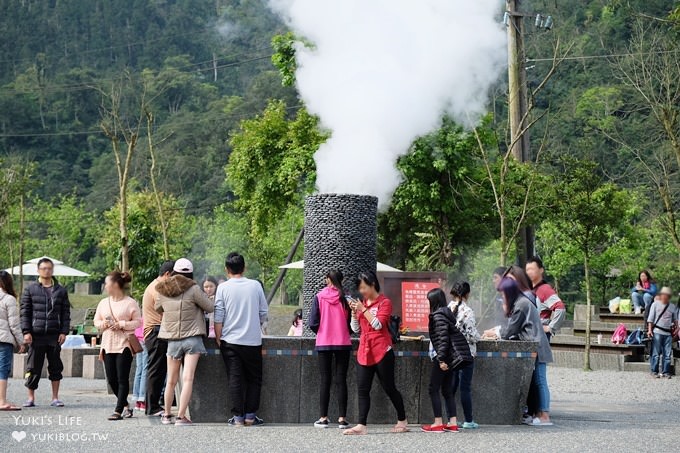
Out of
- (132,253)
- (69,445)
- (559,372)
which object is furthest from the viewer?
(132,253)

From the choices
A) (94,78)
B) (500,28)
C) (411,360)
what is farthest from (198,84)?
(411,360)

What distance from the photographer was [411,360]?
11812 mm

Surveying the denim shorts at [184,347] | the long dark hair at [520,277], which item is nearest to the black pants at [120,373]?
the denim shorts at [184,347]

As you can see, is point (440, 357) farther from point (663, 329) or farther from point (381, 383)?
point (663, 329)

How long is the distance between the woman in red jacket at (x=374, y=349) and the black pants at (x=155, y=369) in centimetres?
226

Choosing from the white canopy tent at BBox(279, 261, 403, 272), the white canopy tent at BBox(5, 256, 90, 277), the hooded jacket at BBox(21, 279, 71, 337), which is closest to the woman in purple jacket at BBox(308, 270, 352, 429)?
the hooded jacket at BBox(21, 279, 71, 337)

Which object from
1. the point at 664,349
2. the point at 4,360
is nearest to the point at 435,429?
the point at 4,360

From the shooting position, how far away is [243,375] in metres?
11.2

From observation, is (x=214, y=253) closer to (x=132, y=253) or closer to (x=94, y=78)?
(x=132, y=253)

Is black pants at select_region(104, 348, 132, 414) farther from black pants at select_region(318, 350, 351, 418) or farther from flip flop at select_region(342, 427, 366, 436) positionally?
flip flop at select_region(342, 427, 366, 436)

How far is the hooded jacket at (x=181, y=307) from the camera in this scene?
36.4 ft

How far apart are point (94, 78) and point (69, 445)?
106 m

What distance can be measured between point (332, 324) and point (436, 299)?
1.08 m

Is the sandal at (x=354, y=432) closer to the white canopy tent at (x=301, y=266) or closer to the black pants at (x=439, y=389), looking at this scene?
the black pants at (x=439, y=389)
